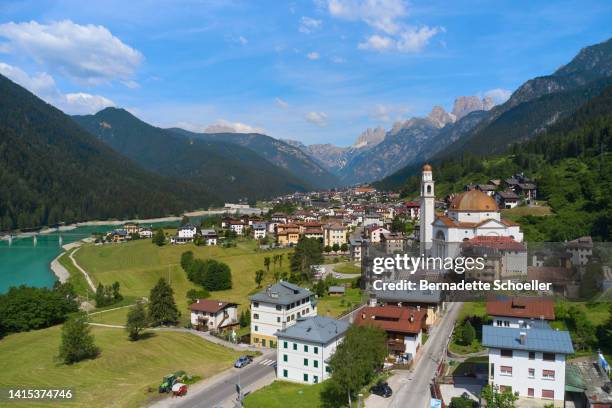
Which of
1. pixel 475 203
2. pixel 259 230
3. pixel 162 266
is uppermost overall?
pixel 475 203

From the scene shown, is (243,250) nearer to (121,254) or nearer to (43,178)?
(121,254)

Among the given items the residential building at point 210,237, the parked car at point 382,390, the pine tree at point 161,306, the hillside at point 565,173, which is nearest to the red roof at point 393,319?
the parked car at point 382,390

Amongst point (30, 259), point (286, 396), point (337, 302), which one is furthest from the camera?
point (30, 259)

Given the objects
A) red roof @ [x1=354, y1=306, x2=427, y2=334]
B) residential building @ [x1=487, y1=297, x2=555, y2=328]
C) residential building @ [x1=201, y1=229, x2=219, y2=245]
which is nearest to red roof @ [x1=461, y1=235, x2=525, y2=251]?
residential building @ [x1=487, y1=297, x2=555, y2=328]

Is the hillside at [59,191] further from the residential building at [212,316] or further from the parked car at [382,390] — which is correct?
the parked car at [382,390]

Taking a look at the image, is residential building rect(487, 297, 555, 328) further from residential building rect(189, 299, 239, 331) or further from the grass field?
the grass field

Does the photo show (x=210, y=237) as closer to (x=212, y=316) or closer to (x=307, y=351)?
(x=212, y=316)

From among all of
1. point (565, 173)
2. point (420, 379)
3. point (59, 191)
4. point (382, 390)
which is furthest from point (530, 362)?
point (59, 191)
